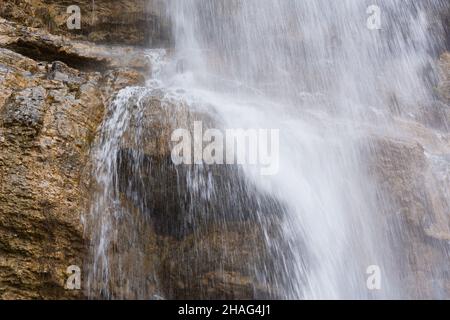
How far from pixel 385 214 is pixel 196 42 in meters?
7.20

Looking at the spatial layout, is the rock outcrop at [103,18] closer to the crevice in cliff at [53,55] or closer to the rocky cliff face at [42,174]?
the crevice in cliff at [53,55]

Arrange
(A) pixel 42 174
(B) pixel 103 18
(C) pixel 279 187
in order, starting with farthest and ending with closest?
1. (B) pixel 103 18
2. (C) pixel 279 187
3. (A) pixel 42 174

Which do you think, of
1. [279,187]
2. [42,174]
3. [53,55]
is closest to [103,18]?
[53,55]

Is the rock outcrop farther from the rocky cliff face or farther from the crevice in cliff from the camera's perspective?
the rocky cliff face

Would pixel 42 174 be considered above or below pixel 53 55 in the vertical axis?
below

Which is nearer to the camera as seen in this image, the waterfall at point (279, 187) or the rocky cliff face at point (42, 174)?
the rocky cliff face at point (42, 174)

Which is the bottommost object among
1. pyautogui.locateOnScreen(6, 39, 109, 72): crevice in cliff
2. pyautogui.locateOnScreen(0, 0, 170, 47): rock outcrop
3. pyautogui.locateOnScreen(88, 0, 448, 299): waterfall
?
pyautogui.locateOnScreen(88, 0, 448, 299): waterfall

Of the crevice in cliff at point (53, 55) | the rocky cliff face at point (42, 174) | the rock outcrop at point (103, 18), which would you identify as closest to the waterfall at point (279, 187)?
the rocky cliff face at point (42, 174)

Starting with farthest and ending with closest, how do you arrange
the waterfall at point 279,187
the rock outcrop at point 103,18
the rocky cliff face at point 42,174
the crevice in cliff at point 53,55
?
the rock outcrop at point 103,18, the crevice in cliff at point 53,55, the waterfall at point 279,187, the rocky cliff face at point 42,174

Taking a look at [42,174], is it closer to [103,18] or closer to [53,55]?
[53,55]

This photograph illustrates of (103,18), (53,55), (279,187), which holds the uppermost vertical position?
(103,18)

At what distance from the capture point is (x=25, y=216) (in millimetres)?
5000

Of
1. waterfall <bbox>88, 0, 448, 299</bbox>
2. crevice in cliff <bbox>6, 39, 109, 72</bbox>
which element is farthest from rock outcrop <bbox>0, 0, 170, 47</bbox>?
crevice in cliff <bbox>6, 39, 109, 72</bbox>
